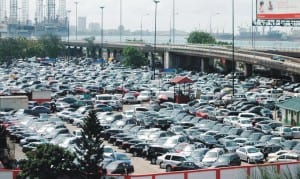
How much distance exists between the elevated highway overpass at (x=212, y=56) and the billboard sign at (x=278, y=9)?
402cm

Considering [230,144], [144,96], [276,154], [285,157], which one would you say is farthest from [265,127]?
[144,96]

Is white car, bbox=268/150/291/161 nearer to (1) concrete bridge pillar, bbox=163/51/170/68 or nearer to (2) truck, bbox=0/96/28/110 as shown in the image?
(2) truck, bbox=0/96/28/110

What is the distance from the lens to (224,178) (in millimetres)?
17422

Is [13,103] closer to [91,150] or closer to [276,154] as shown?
[276,154]

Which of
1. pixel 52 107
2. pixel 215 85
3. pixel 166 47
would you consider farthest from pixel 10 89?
pixel 166 47

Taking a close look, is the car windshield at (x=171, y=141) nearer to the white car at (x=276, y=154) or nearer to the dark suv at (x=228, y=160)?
the dark suv at (x=228, y=160)

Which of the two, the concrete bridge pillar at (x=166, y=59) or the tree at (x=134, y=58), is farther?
the concrete bridge pillar at (x=166, y=59)

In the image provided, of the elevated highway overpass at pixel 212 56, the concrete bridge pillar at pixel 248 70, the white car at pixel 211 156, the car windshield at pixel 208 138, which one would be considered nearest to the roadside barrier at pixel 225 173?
the white car at pixel 211 156

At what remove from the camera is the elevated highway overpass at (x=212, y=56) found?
2244 inches

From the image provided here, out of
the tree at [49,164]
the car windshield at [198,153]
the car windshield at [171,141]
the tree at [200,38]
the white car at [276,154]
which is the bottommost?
the white car at [276,154]

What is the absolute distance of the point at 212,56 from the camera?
7169 cm

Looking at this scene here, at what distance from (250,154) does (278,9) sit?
37834mm

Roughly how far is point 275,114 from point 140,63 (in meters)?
43.7

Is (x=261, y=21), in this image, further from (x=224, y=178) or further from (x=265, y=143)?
(x=224, y=178)
